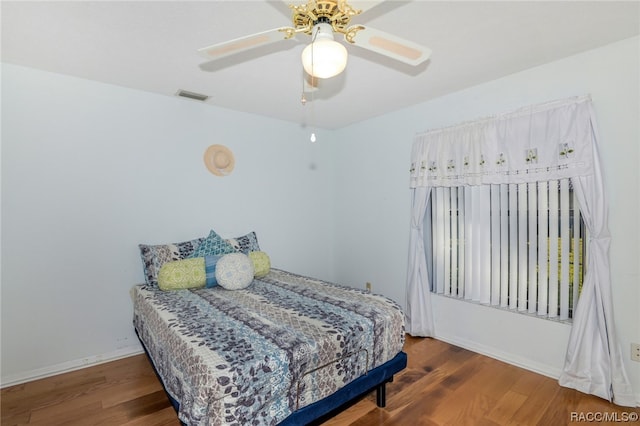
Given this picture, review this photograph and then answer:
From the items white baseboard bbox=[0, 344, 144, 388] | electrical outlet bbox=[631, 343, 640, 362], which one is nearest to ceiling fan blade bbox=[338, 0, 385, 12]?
electrical outlet bbox=[631, 343, 640, 362]

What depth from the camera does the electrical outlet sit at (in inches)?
83.4

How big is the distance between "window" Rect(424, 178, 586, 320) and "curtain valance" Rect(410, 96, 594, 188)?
0.42 ft

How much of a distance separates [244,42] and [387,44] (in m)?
0.70

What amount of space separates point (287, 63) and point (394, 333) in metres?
2.16

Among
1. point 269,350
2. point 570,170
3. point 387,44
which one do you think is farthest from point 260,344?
point 570,170

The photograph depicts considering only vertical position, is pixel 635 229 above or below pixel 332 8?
below

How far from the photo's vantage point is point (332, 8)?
1.38 meters

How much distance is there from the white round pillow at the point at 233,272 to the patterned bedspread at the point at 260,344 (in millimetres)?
90

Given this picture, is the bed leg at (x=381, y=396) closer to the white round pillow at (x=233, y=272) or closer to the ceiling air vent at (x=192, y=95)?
the white round pillow at (x=233, y=272)

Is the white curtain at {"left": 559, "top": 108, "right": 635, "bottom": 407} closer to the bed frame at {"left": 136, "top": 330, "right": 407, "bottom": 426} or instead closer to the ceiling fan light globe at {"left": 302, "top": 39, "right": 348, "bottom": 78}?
the bed frame at {"left": 136, "top": 330, "right": 407, "bottom": 426}

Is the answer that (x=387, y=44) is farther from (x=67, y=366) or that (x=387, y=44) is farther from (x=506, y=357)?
(x=67, y=366)

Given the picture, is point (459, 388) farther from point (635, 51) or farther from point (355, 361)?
point (635, 51)

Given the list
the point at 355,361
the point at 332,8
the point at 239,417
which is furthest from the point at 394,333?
A: the point at 332,8

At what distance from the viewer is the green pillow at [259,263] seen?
307 cm
